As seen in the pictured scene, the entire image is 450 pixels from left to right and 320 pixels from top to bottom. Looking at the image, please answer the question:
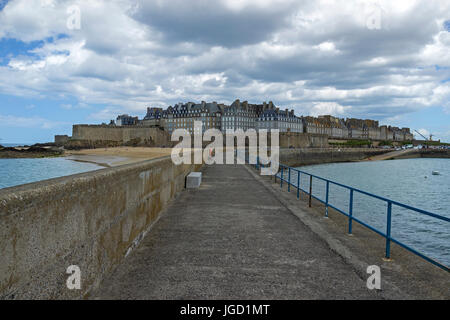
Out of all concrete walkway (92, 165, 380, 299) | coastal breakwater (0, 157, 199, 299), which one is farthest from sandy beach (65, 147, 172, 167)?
coastal breakwater (0, 157, 199, 299)

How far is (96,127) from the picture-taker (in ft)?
301

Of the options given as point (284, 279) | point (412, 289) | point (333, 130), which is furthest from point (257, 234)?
point (333, 130)

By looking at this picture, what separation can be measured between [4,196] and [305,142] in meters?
88.5

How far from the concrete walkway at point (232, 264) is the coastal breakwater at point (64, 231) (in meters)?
0.39

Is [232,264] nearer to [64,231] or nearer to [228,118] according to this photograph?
[64,231]

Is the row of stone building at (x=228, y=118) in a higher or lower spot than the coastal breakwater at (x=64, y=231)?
higher

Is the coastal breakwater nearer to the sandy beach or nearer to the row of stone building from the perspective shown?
the sandy beach

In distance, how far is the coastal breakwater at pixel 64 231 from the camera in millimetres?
2205

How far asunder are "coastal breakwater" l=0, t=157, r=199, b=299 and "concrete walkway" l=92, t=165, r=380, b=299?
39 cm

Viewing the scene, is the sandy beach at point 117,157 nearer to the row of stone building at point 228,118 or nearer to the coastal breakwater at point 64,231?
the coastal breakwater at point 64,231

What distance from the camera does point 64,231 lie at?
2811 mm

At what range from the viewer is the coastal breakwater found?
2205mm

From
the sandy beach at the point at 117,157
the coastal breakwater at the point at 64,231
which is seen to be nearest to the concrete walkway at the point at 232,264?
the coastal breakwater at the point at 64,231
